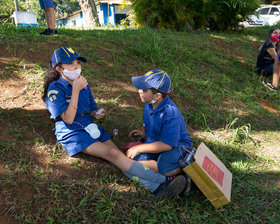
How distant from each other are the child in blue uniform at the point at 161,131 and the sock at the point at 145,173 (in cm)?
8

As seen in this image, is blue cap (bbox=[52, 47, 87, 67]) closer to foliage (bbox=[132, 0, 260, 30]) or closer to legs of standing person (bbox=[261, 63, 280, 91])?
legs of standing person (bbox=[261, 63, 280, 91])

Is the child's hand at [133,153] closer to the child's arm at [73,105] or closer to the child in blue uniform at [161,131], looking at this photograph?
the child in blue uniform at [161,131]

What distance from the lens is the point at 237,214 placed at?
2127 mm

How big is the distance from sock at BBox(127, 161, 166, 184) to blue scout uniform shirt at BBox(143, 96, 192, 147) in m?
0.29

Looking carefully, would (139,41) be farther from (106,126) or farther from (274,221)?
(274,221)

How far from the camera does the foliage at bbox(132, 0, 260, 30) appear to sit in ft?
23.8

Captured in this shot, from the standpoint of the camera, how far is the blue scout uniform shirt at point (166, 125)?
84.1 inches

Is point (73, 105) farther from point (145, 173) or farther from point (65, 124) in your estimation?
point (145, 173)

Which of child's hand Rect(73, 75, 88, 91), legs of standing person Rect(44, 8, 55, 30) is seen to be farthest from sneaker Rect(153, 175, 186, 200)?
legs of standing person Rect(44, 8, 55, 30)

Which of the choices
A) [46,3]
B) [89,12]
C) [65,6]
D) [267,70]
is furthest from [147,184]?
[65,6]

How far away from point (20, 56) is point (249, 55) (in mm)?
5828

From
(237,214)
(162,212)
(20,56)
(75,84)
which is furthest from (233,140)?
(20,56)

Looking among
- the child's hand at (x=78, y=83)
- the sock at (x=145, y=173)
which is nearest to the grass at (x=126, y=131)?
the sock at (x=145, y=173)

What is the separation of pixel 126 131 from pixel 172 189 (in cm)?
112
